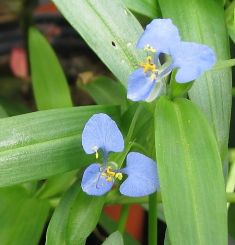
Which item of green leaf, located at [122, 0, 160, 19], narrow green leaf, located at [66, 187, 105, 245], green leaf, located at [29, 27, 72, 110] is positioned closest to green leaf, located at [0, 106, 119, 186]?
narrow green leaf, located at [66, 187, 105, 245]

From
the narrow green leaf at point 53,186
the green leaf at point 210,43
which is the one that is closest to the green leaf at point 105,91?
the narrow green leaf at point 53,186

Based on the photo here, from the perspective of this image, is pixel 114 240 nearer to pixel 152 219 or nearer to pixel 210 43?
pixel 152 219

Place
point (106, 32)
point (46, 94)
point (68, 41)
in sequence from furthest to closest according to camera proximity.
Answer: point (68, 41)
point (46, 94)
point (106, 32)

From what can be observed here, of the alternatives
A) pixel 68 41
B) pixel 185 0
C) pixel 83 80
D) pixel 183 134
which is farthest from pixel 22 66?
pixel 183 134

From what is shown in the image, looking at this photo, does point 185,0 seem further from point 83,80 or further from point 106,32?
point 83,80

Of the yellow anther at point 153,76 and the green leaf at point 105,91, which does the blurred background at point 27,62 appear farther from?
the yellow anther at point 153,76

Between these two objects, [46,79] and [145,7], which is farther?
[46,79]

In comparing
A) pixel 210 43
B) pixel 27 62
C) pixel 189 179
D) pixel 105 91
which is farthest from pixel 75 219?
pixel 27 62

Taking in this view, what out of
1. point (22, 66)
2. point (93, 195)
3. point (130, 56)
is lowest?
point (22, 66)
